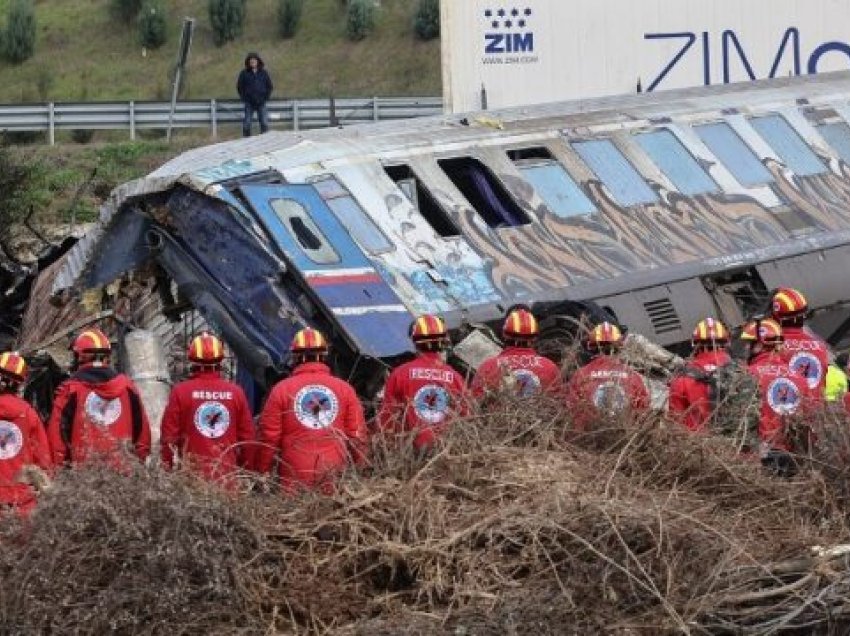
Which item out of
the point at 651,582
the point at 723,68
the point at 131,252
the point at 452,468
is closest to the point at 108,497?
the point at 452,468

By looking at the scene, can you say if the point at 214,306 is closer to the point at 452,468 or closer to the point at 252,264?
the point at 252,264

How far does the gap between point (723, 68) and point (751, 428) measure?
59.7 feet

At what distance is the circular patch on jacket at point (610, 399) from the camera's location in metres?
10.5

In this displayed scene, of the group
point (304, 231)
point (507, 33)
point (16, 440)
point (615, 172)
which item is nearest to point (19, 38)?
point (507, 33)

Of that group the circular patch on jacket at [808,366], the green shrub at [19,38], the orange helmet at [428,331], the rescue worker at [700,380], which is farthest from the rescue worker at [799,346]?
the green shrub at [19,38]

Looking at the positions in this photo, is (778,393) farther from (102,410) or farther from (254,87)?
(254,87)

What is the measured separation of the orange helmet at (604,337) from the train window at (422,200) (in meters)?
3.04

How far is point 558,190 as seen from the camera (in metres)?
17.0

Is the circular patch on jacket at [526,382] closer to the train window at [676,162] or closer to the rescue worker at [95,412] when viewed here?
the rescue worker at [95,412]

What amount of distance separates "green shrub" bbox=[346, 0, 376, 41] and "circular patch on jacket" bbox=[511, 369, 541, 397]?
40.6 m

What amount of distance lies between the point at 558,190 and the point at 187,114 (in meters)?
20.6

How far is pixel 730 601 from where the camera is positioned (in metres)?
8.79

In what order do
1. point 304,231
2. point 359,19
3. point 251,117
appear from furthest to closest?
point 359,19 < point 251,117 < point 304,231

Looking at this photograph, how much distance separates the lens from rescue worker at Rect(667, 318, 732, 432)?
11344mm
